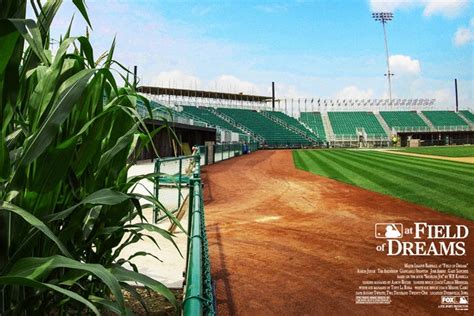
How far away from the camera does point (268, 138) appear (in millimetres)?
58812

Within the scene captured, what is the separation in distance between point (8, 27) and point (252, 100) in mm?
78628

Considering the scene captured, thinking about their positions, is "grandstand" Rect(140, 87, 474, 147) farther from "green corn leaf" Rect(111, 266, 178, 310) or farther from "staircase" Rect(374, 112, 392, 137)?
"green corn leaf" Rect(111, 266, 178, 310)

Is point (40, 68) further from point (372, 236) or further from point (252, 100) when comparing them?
point (252, 100)

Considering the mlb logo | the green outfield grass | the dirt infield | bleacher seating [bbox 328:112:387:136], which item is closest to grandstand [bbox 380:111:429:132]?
bleacher seating [bbox 328:112:387:136]

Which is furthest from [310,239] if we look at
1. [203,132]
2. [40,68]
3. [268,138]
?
[268,138]

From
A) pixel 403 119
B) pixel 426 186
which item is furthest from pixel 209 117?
pixel 426 186

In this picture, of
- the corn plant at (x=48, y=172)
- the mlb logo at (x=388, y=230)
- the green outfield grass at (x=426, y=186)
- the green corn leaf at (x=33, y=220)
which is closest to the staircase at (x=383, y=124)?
the green outfield grass at (x=426, y=186)

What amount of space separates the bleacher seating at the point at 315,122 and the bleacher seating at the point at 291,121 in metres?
1.96

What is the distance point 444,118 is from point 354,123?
19.5 meters

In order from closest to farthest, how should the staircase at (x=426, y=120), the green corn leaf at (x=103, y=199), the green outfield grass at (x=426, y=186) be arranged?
the green corn leaf at (x=103, y=199)
the green outfield grass at (x=426, y=186)
the staircase at (x=426, y=120)

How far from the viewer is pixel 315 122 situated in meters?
72.7

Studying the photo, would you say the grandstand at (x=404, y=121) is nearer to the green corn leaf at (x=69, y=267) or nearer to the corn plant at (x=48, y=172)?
the corn plant at (x=48, y=172)

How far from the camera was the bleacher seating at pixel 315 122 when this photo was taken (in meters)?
67.6

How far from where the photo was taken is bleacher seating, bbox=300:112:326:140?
67.6 metres
